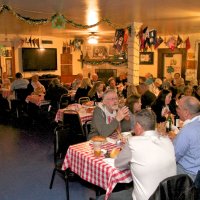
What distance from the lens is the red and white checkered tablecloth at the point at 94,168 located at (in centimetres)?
246

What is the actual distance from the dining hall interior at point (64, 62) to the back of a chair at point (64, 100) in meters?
0.03

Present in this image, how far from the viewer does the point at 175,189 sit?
76.5 inches

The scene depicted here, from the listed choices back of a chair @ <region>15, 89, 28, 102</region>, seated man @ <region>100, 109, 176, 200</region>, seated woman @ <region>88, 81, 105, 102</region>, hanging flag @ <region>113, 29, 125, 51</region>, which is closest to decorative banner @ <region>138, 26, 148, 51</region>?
hanging flag @ <region>113, 29, 125, 51</region>

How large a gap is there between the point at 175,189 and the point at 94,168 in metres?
0.89

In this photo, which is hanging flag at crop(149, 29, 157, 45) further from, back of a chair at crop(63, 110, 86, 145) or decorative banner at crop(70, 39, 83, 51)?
decorative banner at crop(70, 39, 83, 51)

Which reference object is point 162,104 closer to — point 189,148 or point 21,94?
point 189,148

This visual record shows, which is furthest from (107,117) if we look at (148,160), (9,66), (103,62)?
(103,62)

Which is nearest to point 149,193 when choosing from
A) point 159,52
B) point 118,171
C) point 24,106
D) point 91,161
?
point 118,171

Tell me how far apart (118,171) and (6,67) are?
9.15 metres

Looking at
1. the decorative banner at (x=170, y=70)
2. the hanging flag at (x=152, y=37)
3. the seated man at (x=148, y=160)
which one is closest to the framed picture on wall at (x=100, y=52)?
the decorative banner at (x=170, y=70)

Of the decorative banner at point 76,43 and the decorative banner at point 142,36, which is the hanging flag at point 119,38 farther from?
the decorative banner at point 76,43

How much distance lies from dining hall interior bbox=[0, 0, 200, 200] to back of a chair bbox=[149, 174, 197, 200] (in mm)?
628

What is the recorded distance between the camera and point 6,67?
34.9 ft

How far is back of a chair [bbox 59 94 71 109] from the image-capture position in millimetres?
7285
